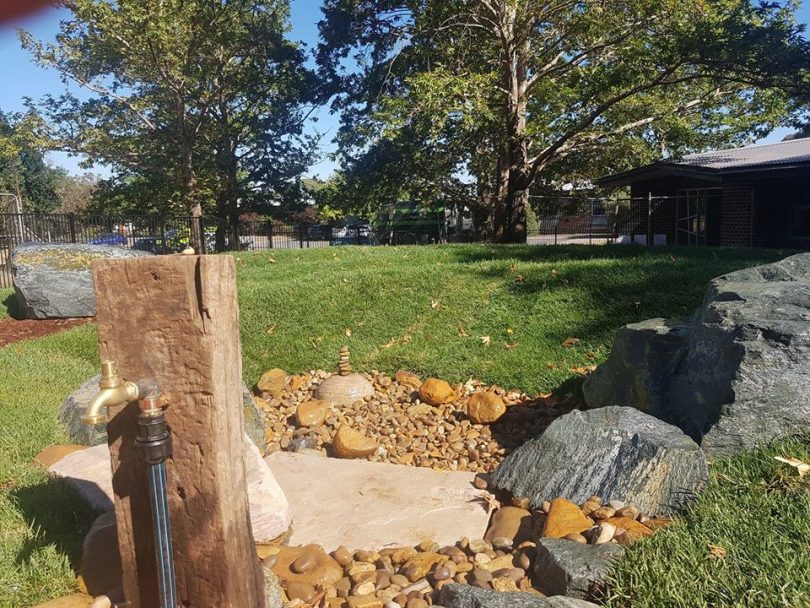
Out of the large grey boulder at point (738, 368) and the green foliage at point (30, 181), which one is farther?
the green foliage at point (30, 181)

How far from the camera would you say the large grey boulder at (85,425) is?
15.1 feet

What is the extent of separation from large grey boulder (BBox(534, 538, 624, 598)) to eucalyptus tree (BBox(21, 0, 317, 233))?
18.7m

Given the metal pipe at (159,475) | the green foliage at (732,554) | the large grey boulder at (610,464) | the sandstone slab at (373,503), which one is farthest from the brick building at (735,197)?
the metal pipe at (159,475)

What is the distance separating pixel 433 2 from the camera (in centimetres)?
1633

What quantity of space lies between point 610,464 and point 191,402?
247cm

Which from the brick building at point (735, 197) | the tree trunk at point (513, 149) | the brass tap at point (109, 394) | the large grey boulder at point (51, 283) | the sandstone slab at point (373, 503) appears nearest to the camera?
the brass tap at point (109, 394)

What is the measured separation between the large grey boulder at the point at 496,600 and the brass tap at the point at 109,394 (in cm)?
154

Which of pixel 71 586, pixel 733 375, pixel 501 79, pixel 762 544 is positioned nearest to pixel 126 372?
pixel 71 586

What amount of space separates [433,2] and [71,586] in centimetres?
1644

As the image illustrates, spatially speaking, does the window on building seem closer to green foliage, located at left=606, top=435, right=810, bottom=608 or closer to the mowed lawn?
the mowed lawn

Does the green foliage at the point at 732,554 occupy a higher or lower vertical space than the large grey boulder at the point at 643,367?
lower

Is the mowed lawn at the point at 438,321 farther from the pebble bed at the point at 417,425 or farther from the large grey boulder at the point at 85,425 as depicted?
the pebble bed at the point at 417,425

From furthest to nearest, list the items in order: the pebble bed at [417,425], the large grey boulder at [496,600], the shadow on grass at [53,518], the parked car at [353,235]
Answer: the parked car at [353,235]
the pebble bed at [417,425]
the shadow on grass at [53,518]
the large grey boulder at [496,600]

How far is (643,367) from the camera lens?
468cm
